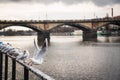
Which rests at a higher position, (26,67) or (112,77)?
(26,67)

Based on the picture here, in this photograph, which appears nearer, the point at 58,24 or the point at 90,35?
the point at 58,24

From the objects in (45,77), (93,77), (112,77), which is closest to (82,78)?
(93,77)

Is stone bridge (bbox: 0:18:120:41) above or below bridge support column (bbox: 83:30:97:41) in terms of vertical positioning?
above

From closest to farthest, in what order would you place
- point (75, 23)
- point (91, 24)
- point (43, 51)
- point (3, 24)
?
1. point (43, 51)
2. point (3, 24)
3. point (75, 23)
4. point (91, 24)

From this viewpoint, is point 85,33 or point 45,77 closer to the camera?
point 45,77

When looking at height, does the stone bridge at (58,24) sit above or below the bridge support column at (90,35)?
above

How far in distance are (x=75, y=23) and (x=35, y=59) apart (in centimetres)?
9307

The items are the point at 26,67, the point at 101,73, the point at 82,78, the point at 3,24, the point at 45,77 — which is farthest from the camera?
the point at 3,24

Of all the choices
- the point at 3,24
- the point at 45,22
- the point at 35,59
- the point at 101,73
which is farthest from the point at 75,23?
the point at 35,59

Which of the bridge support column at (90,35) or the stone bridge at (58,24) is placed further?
the bridge support column at (90,35)

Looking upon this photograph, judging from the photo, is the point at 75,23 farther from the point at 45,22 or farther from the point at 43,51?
the point at 43,51

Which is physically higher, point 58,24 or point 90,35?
point 58,24

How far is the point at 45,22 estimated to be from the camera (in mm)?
99250

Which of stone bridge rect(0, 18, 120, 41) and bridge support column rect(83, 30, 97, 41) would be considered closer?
stone bridge rect(0, 18, 120, 41)
